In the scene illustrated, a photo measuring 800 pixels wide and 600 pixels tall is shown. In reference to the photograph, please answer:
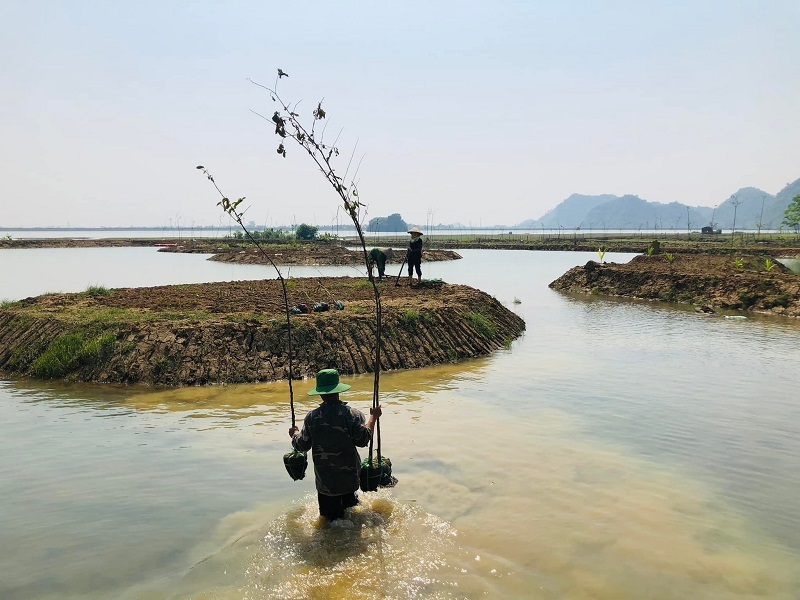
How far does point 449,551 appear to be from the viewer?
6.73 m

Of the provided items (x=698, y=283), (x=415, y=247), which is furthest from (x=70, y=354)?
(x=698, y=283)

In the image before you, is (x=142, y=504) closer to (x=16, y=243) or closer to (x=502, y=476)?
(x=502, y=476)

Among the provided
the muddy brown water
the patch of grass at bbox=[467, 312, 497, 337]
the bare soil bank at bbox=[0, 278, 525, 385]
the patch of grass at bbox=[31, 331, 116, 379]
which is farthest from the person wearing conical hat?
the patch of grass at bbox=[31, 331, 116, 379]

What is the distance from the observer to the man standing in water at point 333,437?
6.73 m

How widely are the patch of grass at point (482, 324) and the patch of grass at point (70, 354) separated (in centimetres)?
1102

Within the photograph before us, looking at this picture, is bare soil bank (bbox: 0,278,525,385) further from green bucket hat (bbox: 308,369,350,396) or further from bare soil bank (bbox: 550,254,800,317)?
bare soil bank (bbox: 550,254,800,317)

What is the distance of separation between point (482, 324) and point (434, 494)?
11.8 m

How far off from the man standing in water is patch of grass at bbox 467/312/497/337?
42.3 ft

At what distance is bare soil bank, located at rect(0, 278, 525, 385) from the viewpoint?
1446cm

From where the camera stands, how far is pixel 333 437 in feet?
22.1

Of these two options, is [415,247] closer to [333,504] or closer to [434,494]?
[434,494]

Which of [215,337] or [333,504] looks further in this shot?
[215,337]

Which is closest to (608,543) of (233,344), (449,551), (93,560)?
(449,551)

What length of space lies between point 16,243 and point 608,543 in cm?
11526
